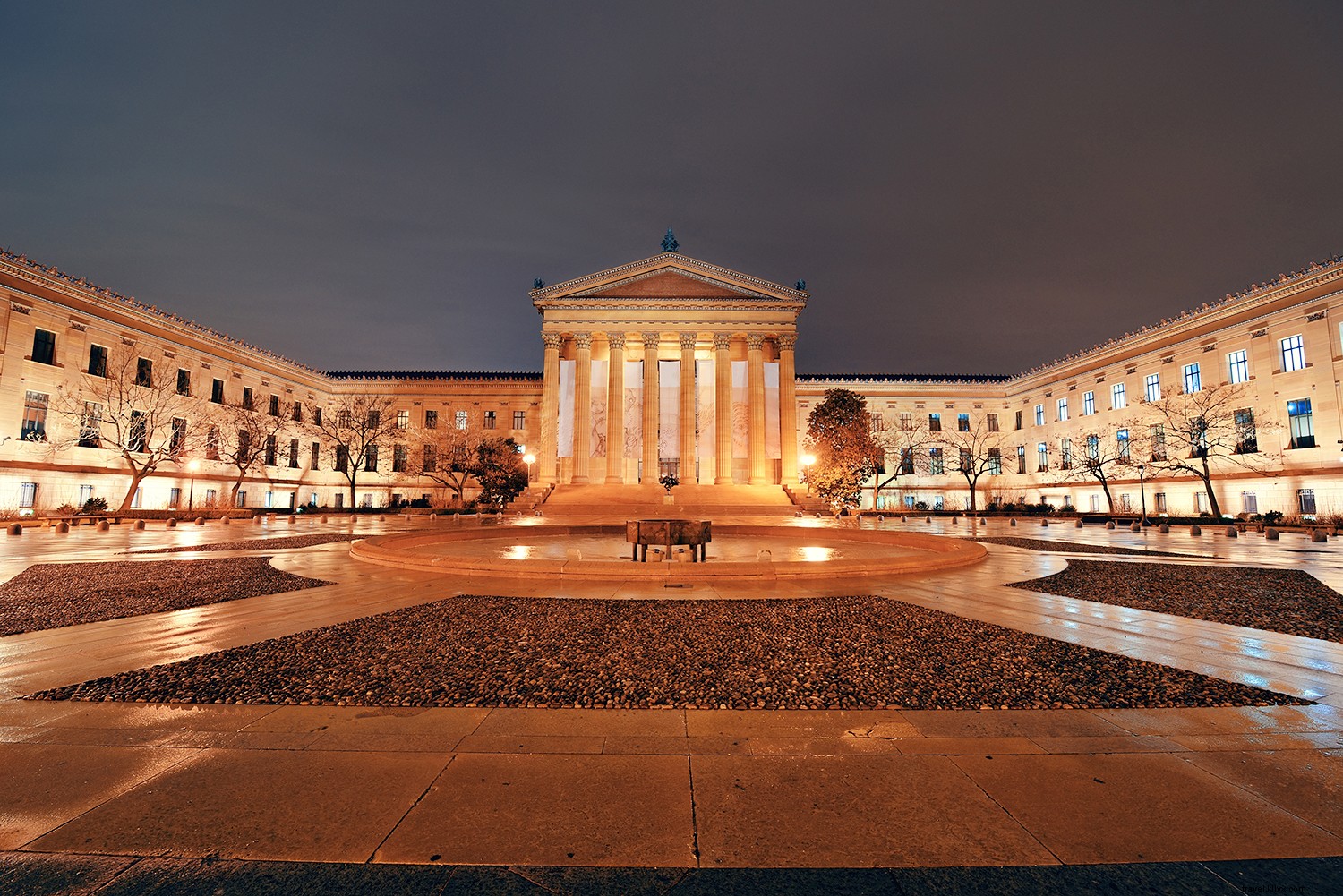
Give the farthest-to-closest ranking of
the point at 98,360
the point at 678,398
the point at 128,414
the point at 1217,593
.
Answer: the point at 678,398 < the point at 128,414 < the point at 98,360 < the point at 1217,593

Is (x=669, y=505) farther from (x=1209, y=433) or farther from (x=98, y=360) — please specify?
(x=98, y=360)

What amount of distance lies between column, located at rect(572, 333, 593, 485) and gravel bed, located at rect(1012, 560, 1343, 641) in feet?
123

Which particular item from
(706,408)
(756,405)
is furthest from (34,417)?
(756,405)

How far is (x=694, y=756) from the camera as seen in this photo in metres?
3.65

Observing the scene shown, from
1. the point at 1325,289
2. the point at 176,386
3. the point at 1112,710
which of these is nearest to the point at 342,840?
the point at 1112,710

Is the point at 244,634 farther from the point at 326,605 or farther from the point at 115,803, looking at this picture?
the point at 115,803

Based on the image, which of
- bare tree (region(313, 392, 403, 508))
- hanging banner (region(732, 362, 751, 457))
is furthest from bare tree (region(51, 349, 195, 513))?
hanging banner (region(732, 362, 751, 457))

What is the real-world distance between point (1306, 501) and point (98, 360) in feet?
256

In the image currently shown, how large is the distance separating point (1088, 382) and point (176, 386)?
253ft

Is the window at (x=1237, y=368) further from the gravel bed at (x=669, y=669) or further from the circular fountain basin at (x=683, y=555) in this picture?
the gravel bed at (x=669, y=669)

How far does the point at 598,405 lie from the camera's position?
5012 cm

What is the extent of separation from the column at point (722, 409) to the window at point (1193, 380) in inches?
1342

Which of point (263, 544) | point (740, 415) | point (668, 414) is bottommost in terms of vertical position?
point (263, 544)

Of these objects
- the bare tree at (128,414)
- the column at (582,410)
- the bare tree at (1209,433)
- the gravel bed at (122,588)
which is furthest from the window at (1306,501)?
the bare tree at (128,414)
